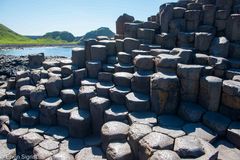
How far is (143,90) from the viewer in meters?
6.58

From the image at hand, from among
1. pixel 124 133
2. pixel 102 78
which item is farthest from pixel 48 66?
pixel 124 133

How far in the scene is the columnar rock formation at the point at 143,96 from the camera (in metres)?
5.12

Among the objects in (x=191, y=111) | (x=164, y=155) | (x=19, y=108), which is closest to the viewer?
(x=164, y=155)

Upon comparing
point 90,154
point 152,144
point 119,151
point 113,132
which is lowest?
point 90,154

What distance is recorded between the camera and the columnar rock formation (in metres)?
5.12

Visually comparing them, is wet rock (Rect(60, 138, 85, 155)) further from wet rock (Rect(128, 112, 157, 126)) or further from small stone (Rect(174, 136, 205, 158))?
small stone (Rect(174, 136, 205, 158))

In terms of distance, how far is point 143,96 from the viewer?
6406 mm

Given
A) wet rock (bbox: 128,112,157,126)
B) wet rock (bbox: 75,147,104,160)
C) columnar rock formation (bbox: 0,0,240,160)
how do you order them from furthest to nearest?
wet rock (bbox: 128,112,157,126)
wet rock (bbox: 75,147,104,160)
columnar rock formation (bbox: 0,0,240,160)

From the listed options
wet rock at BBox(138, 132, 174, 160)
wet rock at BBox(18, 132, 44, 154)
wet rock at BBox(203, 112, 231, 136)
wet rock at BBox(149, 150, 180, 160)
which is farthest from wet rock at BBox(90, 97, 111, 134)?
wet rock at BBox(203, 112, 231, 136)

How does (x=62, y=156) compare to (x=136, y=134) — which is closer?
(x=136, y=134)

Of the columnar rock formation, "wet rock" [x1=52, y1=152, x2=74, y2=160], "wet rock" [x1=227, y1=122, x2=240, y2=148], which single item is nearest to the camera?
"wet rock" [x1=227, y1=122, x2=240, y2=148]

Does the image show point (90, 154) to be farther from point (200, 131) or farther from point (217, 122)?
point (217, 122)

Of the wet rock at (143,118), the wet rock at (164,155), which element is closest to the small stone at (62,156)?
the wet rock at (143,118)

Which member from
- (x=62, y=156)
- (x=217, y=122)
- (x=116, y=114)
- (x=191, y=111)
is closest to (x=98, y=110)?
(x=116, y=114)
